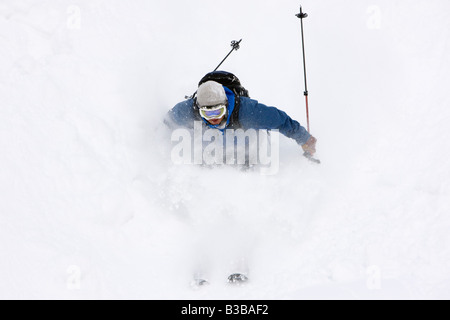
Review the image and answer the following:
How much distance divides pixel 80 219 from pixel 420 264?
3603 millimetres

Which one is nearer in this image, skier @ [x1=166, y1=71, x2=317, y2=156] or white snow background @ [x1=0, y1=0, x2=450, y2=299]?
white snow background @ [x1=0, y1=0, x2=450, y2=299]

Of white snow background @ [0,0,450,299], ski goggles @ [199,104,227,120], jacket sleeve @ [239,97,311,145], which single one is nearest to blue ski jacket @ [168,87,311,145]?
jacket sleeve @ [239,97,311,145]

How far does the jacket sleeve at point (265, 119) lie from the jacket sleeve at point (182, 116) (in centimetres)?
70

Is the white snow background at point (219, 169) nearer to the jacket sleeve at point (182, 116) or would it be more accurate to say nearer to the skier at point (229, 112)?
the jacket sleeve at point (182, 116)

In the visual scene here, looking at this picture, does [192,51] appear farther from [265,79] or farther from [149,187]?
[149,187]

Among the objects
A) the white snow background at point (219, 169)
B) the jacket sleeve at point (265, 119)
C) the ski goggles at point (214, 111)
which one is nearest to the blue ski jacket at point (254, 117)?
the jacket sleeve at point (265, 119)

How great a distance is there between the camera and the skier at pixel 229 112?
3934 mm

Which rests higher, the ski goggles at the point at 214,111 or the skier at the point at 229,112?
the skier at the point at 229,112

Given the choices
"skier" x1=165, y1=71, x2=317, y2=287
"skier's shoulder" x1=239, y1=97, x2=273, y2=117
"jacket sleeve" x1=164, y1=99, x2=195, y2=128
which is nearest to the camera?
"skier" x1=165, y1=71, x2=317, y2=287

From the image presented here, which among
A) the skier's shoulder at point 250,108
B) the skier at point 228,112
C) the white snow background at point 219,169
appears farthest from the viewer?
the skier's shoulder at point 250,108

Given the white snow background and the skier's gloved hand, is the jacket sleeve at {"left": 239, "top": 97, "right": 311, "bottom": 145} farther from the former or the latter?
the white snow background

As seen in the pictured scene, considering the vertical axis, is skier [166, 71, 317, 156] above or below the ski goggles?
above

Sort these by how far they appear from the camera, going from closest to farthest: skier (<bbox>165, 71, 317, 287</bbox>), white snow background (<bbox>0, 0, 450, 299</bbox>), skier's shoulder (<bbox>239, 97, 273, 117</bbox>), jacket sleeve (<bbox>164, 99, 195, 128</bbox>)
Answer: white snow background (<bbox>0, 0, 450, 299</bbox>), skier (<bbox>165, 71, 317, 287</bbox>), skier's shoulder (<bbox>239, 97, 273, 117</bbox>), jacket sleeve (<bbox>164, 99, 195, 128</bbox>)

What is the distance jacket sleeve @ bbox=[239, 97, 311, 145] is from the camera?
427 centimetres
